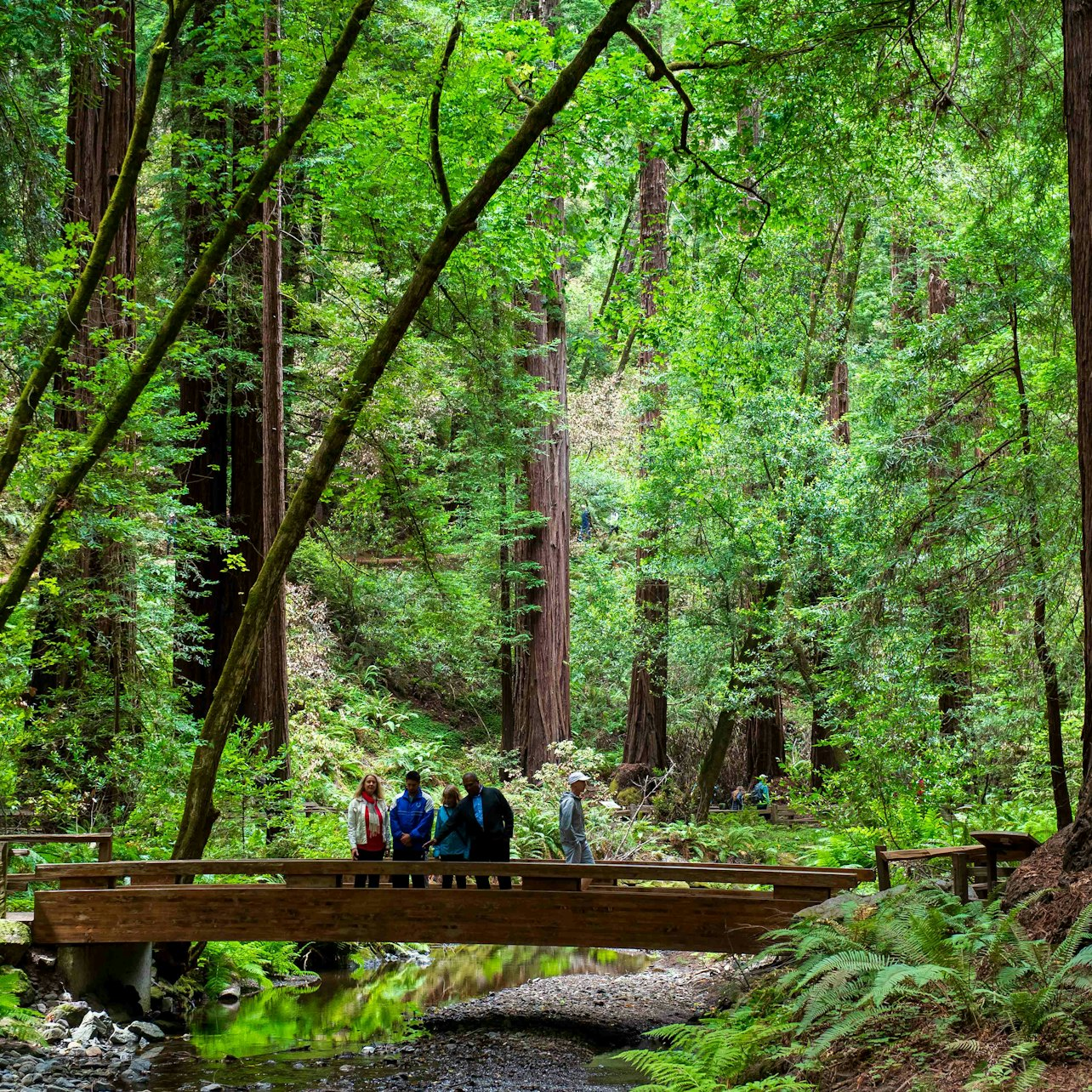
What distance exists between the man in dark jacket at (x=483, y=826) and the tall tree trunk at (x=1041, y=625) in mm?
5504

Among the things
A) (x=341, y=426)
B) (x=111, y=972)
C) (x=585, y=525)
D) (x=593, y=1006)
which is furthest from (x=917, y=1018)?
(x=585, y=525)

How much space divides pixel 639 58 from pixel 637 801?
13.4 metres

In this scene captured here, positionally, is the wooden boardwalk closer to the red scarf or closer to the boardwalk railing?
the boardwalk railing

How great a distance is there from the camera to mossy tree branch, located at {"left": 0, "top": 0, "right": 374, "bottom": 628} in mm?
8758

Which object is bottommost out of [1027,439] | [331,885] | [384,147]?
[331,885]

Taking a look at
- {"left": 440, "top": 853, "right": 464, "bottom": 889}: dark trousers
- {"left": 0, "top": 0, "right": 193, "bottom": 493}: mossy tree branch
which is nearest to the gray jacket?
{"left": 440, "top": 853, "right": 464, "bottom": 889}: dark trousers

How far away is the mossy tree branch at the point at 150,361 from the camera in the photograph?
28.7ft

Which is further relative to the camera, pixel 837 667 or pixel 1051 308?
pixel 837 667

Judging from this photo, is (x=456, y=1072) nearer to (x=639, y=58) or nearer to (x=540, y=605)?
(x=639, y=58)

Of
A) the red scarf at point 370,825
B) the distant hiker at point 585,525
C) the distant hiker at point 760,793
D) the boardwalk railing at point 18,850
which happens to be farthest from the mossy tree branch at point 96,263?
the distant hiker at point 585,525

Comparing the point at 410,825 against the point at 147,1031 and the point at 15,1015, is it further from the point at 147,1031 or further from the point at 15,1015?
the point at 15,1015

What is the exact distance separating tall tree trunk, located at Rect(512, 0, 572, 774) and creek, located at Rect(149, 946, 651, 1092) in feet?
26.1

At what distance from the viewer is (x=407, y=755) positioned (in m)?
20.2

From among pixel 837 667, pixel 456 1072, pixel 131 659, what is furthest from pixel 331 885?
pixel 837 667
